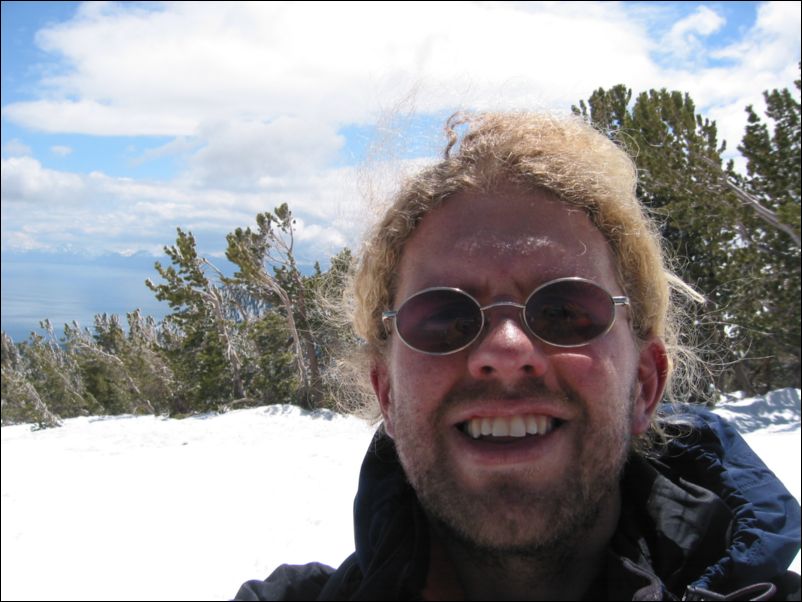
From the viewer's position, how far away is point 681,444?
1.56 meters

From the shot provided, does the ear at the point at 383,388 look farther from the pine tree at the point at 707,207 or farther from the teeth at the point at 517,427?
the pine tree at the point at 707,207

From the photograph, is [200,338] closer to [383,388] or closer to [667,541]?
[383,388]

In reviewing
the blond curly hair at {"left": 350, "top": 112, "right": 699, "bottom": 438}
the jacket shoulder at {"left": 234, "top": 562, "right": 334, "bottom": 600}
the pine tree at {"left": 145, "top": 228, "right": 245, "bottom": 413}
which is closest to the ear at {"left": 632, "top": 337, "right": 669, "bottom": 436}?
the blond curly hair at {"left": 350, "top": 112, "right": 699, "bottom": 438}

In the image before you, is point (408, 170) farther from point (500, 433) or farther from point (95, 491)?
point (95, 491)

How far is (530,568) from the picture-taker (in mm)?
1295

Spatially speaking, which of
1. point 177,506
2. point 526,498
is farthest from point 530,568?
point 177,506

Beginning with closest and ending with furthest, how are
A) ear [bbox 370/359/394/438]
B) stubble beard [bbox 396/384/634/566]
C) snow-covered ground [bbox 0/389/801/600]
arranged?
stubble beard [bbox 396/384/634/566], ear [bbox 370/359/394/438], snow-covered ground [bbox 0/389/801/600]

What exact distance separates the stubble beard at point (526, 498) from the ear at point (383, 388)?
267 mm

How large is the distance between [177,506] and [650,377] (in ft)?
19.9

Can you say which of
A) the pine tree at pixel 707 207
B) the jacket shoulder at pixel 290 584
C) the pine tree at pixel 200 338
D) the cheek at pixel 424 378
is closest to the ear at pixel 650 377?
the cheek at pixel 424 378

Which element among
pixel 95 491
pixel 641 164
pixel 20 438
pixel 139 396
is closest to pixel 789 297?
pixel 641 164

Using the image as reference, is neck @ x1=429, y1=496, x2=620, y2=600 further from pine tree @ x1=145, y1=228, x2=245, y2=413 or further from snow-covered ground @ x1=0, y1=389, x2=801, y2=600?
pine tree @ x1=145, y1=228, x2=245, y2=413

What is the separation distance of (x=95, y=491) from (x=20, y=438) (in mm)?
6459

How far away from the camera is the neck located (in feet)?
4.22
